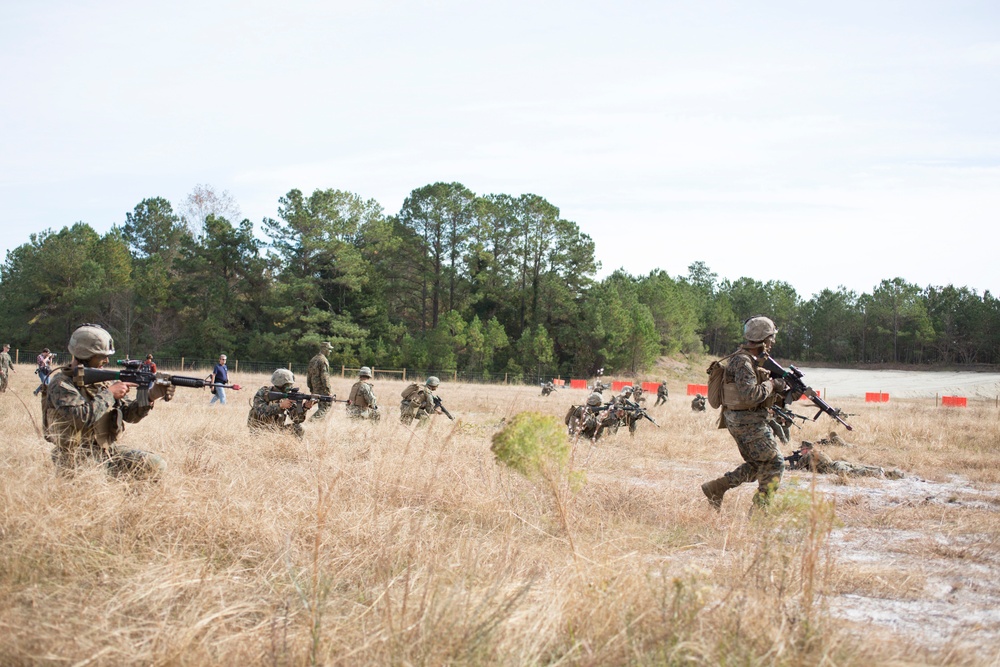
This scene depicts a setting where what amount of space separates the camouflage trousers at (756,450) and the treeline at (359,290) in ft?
126

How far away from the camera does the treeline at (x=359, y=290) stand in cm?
4541

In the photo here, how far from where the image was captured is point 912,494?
816 centimetres

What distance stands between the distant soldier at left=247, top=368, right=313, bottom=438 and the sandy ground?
142 feet

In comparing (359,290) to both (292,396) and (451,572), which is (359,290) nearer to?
(292,396)

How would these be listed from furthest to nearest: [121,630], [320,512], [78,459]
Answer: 1. [78,459]
2. [320,512]
3. [121,630]

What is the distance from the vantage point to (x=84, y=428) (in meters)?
4.99

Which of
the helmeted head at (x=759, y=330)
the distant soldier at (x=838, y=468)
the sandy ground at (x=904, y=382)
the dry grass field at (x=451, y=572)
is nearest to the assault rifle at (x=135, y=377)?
the dry grass field at (x=451, y=572)

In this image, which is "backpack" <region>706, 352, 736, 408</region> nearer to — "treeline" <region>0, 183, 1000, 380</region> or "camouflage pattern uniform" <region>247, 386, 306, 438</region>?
"camouflage pattern uniform" <region>247, 386, 306, 438</region>

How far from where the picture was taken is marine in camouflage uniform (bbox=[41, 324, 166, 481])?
16.0 feet

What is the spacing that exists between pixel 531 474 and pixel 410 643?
1521mm

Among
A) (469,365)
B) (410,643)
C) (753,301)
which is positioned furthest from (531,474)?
(753,301)

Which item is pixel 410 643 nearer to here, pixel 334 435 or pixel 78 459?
pixel 78 459

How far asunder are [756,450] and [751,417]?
0.28 m

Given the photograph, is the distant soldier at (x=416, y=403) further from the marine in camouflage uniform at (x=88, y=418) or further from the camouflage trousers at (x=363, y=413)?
the marine in camouflage uniform at (x=88, y=418)
